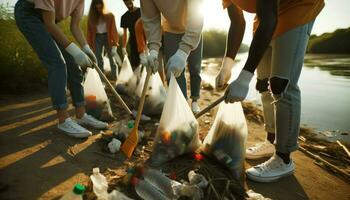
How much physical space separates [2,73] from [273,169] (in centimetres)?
395

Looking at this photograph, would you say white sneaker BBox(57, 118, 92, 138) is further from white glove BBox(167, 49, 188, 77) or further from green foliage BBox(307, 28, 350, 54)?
green foliage BBox(307, 28, 350, 54)

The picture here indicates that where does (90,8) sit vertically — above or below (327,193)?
above

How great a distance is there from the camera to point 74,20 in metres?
2.76

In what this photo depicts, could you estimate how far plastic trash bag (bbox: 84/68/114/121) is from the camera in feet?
10.00

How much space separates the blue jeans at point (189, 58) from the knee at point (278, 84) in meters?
1.13

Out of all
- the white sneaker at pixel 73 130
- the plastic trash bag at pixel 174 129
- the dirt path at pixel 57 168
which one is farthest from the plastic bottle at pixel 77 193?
the white sneaker at pixel 73 130

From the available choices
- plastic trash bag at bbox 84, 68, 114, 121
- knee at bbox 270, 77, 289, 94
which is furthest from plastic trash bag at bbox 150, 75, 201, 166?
plastic trash bag at bbox 84, 68, 114, 121

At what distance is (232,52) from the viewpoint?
Result: 92.3 inches

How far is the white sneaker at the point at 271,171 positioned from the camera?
2.06 meters

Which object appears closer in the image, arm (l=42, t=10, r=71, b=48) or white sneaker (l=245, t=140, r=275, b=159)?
arm (l=42, t=10, r=71, b=48)

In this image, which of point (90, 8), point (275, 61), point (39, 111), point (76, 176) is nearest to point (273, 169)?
point (275, 61)

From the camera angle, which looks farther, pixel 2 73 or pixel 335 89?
pixel 335 89

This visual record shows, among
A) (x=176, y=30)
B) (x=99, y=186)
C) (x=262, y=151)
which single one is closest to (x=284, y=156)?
(x=262, y=151)

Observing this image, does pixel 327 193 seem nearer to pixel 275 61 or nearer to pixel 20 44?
pixel 275 61
